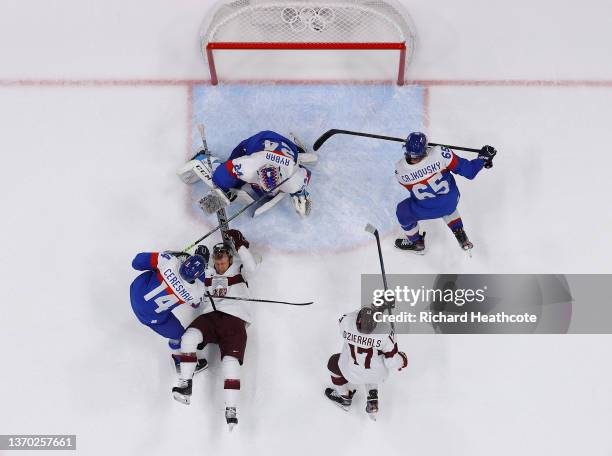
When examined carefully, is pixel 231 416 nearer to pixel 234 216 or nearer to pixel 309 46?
pixel 234 216

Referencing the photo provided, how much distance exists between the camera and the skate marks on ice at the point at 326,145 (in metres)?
6.06

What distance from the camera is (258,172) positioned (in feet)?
18.8

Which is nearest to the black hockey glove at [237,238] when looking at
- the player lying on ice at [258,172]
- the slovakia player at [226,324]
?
the slovakia player at [226,324]

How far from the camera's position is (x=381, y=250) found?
5.96m

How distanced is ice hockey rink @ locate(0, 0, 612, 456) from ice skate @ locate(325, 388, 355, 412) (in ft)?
0.23

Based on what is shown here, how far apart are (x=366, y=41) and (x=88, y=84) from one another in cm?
196

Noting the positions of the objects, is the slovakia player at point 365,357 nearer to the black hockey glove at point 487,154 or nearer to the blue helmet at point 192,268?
the blue helmet at point 192,268

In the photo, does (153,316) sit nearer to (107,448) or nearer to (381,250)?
(107,448)

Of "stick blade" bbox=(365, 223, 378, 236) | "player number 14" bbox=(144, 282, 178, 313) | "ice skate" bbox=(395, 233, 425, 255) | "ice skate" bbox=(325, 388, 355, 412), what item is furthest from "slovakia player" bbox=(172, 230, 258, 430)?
"ice skate" bbox=(395, 233, 425, 255)

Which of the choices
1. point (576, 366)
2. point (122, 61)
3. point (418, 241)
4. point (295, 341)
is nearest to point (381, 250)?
point (418, 241)

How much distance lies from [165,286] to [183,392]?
2.25ft

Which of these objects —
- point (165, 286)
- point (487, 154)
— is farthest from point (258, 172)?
point (487, 154)

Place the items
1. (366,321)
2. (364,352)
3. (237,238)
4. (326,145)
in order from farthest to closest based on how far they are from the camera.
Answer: (326,145), (237,238), (364,352), (366,321)

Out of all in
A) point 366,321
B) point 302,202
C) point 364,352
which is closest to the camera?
point 366,321
